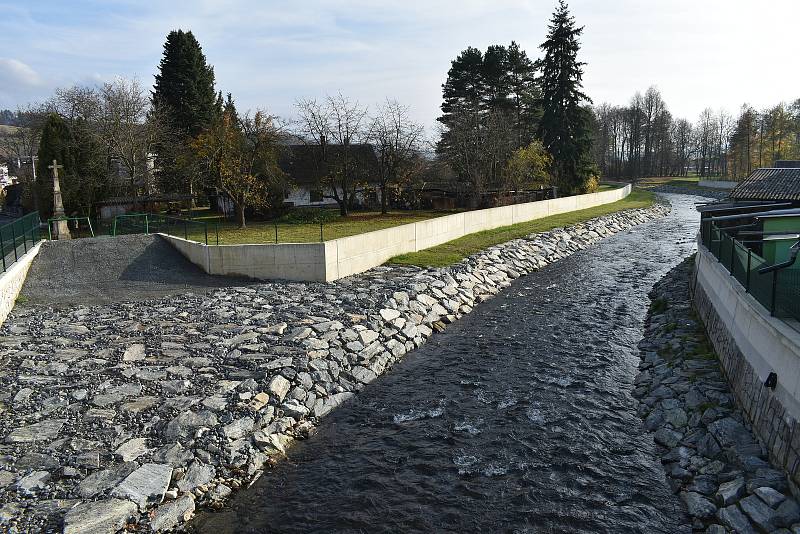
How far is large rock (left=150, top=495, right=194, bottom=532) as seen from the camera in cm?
843

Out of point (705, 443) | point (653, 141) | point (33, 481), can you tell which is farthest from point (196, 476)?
point (653, 141)

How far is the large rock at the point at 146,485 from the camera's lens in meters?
8.66

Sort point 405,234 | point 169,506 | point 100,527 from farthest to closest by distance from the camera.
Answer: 1. point 405,234
2. point 169,506
3. point 100,527

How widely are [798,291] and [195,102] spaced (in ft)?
161

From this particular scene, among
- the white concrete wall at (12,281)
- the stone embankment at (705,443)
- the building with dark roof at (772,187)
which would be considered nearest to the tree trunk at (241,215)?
the white concrete wall at (12,281)

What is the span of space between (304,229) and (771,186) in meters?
23.6

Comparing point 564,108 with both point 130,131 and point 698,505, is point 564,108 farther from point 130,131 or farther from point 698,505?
point 698,505

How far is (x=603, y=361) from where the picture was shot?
50.1 ft

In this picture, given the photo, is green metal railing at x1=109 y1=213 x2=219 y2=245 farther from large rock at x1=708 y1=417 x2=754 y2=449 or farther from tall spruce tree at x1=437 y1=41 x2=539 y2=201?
tall spruce tree at x1=437 y1=41 x2=539 y2=201

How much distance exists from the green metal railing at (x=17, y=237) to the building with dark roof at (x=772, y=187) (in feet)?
91.9

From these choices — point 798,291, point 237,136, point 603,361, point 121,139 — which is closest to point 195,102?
point 121,139

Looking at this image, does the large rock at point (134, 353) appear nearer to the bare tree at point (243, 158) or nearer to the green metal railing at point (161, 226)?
the green metal railing at point (161, 226)

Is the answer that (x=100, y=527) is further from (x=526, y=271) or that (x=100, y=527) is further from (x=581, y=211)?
(x=581, y=211)

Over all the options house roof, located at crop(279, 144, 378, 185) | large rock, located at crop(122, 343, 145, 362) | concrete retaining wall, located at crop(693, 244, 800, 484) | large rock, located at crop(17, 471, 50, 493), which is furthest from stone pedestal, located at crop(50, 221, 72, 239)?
concrete retaining wall, located at crop(693, 244, 800, 484)
